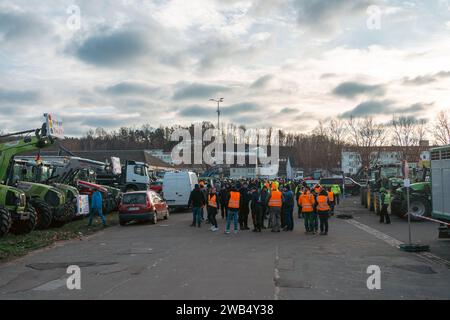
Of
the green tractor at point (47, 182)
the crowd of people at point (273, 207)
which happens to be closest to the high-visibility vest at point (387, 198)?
the crowd of people at point (273, 207)

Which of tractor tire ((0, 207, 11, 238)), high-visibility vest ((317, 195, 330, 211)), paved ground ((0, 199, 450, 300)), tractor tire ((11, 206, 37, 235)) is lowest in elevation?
paved ground ((0, 199, 450, 300))

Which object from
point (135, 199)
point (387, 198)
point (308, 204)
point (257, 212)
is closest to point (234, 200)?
point (257, 212)

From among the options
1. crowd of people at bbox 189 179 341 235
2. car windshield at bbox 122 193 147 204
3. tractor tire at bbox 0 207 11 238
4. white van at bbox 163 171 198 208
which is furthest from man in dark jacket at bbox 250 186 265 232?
white van at bbox 163 171 198 208

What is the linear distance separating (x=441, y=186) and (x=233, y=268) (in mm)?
7271

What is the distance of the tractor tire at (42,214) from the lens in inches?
766

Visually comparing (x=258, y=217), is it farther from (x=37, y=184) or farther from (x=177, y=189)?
(x=177, y=189)

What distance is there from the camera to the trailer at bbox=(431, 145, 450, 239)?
14164 millimetres

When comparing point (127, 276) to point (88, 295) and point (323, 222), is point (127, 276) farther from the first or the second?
point (323, 222)

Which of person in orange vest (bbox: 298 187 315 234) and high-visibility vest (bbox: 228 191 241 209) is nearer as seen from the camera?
person in orange vest (bbox: 298 187 315 234)

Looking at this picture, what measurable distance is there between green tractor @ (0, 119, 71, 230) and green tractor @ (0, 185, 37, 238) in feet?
4.04

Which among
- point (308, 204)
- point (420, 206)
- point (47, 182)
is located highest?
point (47, 182)

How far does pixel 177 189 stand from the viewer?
101 feet

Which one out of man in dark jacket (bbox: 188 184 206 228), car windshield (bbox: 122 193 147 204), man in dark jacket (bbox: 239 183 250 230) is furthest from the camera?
car windshield (bbox: 122 193 147 204)

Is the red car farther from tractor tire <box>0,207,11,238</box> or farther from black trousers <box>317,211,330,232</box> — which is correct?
black trousers <box>317,211,330,232</box>
